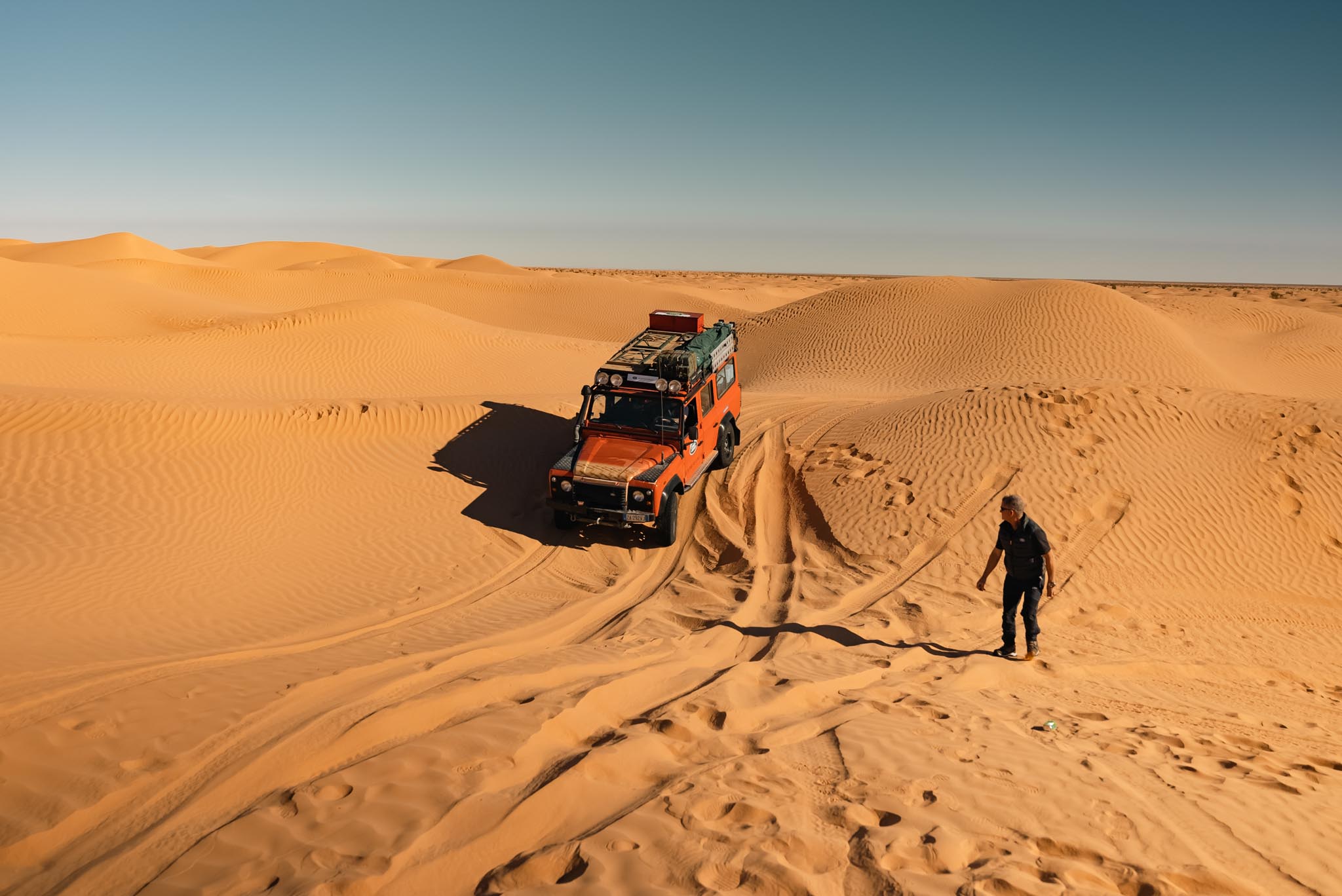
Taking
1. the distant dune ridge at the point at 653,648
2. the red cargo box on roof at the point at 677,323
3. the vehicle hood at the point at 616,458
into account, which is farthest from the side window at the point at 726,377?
the vehicle hood at the point at 616,458

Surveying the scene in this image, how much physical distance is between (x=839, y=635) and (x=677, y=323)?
7.41 m

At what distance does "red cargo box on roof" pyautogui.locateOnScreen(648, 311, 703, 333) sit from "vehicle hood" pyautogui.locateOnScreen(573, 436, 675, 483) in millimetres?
3216

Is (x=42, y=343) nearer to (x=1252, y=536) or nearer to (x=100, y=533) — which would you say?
(x=100, y=533)

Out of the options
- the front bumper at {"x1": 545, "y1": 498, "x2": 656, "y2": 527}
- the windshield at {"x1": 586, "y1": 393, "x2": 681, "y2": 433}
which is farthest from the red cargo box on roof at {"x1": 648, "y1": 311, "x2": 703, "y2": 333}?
the front bumper at {"x1": 545, "y1": 498, "x2": 656, "y2": 527}

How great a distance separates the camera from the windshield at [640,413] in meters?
12.6

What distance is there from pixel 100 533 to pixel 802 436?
37.3ft

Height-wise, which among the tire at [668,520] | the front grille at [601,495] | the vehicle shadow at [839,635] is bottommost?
the vehicle shadow at [839,635]

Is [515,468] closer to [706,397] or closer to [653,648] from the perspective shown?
[706,397]

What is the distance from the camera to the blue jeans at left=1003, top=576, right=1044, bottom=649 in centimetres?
834

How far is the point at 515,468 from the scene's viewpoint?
14969mm

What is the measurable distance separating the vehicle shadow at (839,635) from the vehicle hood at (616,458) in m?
3.00

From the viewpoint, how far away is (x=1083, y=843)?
15.4 feet

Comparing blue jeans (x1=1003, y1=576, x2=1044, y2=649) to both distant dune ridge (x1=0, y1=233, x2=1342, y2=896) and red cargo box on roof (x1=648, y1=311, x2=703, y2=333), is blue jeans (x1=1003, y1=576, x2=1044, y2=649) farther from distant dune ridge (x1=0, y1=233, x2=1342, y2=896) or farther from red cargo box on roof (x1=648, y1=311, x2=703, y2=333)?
red cargo box on roof (x1=648, y1=311, x2=703, y2=333)

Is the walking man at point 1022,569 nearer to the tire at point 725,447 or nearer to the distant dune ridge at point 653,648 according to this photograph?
the distant dune ridge at point 653,648
